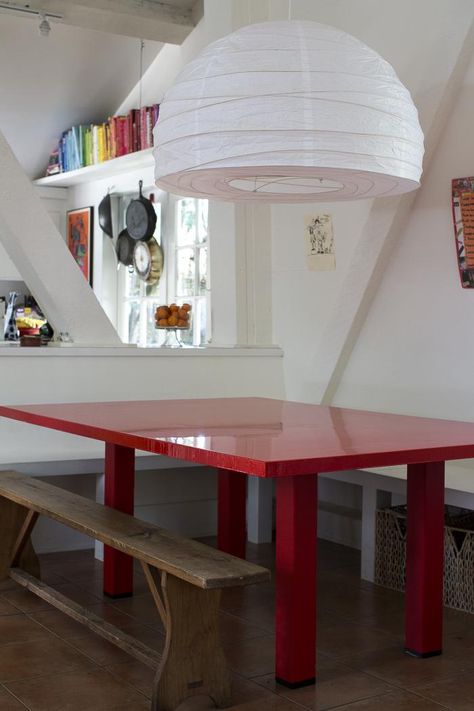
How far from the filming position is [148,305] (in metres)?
7.57

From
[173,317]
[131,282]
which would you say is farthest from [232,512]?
[131,282]

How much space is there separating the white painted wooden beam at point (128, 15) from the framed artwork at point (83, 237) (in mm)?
2140

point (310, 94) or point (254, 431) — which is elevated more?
point (310, 94)

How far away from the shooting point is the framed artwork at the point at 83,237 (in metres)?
8.13

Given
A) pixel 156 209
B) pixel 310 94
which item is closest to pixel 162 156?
pixel 310 94

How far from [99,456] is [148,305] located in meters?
2.97

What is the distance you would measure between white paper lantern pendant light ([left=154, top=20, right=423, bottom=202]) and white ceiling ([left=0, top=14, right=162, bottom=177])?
151 inches

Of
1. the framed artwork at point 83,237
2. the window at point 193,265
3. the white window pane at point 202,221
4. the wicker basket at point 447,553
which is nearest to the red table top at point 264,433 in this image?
the wicker basket at point 447,553

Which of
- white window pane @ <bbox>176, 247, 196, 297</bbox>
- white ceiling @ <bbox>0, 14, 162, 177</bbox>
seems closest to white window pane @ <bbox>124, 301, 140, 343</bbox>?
white window pane @ <bbox>176, 247, 196, 297</bbox>

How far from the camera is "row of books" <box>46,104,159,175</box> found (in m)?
6.96

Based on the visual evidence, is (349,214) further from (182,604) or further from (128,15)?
(182,604)

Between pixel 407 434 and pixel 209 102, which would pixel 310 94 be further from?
pixel 407 434

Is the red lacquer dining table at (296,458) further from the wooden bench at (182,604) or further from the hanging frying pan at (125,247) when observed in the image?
the hanging frying pan at (125,247)

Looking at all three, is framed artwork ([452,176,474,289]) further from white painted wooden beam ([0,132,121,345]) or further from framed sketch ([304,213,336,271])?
white painted wooden beam ([0,132,121,345])
